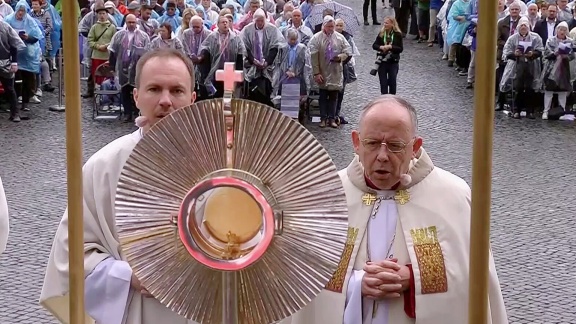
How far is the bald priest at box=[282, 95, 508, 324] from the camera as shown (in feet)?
11.6

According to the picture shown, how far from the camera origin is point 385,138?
3.51m

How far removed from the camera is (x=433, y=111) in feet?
54.4

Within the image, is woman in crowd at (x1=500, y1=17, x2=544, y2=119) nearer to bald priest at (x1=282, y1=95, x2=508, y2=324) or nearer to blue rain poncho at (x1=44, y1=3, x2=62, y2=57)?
blue rain poncho at (x1=44, y1=3, x2=62, y2=57)

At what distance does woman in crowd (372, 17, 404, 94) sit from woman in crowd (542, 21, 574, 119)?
207cm

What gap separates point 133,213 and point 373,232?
1527mm

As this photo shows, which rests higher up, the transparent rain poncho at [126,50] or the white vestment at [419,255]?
the white vestment at [419,255]

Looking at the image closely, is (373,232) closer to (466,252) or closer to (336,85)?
(466,252)

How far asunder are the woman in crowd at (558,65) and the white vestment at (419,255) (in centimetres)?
1301

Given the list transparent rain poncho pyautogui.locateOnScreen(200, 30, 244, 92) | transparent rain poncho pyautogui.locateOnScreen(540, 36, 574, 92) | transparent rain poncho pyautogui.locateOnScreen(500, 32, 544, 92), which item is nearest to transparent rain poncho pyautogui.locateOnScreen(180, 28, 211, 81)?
transparent rain poncho pyautogui.locateOnScreen(200, 30, 244, 92)

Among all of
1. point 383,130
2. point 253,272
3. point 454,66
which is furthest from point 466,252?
point 454,66

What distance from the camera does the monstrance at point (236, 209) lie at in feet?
7.20

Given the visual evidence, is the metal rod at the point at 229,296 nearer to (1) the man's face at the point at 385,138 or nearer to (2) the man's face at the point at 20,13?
(1) the man's face at the point at 385,138

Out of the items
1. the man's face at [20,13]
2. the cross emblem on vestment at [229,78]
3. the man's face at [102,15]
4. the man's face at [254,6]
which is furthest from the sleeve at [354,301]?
the man's face at [254,6]

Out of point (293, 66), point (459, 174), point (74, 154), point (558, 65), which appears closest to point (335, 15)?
point (293, 66)
